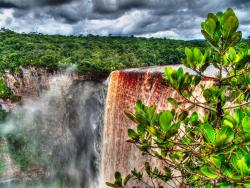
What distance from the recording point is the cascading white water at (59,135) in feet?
30.1

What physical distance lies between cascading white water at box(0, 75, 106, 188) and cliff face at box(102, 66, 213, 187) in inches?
40.4

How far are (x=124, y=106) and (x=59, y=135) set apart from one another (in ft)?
21.5

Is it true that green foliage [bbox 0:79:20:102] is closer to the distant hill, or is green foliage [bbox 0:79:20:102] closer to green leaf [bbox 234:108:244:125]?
the distant hill

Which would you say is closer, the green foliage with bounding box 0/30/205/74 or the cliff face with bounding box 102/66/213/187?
the cliff face with bounding box 102/66/213/187

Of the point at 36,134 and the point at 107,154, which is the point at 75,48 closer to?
the point at 36,134

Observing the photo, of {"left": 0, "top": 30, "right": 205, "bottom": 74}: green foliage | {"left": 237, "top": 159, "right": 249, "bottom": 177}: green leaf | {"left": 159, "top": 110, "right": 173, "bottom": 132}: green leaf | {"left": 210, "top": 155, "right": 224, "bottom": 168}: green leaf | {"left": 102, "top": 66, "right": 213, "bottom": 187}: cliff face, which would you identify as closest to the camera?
{"left": 237, "top": 159, "right": 249, "bottom": 177}: green leaf

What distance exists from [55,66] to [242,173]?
10.9 m

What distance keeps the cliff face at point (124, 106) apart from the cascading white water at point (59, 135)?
40.4 inches

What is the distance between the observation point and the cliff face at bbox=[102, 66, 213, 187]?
555 centimetres

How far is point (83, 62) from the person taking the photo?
10.9 metres

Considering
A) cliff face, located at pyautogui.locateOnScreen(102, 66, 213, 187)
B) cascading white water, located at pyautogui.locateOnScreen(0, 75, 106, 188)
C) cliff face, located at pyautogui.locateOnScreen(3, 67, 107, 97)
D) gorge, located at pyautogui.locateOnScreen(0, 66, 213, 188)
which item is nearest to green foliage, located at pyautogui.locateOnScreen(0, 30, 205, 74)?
cliff face, located at pyautogui.locateOnScreen(3, 67, 107, 97)

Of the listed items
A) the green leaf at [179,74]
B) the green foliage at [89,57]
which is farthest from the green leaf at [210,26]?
the green foliage at [89,57]

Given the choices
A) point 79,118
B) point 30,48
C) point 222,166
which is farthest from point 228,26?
point 30,48

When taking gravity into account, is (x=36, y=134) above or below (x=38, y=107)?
below
